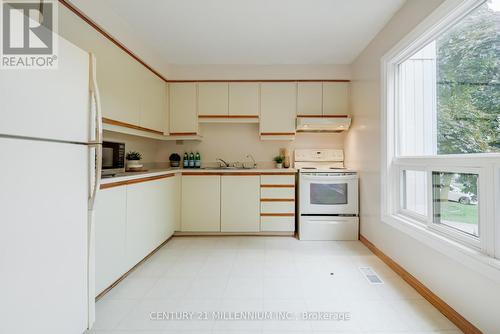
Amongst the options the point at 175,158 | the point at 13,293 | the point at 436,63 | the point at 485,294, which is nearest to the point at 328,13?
the point at 436,63

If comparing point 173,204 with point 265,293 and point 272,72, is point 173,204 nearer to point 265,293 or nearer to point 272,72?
point 265,293

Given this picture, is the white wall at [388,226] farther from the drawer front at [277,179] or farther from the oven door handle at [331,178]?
the drawer front at [277,179]

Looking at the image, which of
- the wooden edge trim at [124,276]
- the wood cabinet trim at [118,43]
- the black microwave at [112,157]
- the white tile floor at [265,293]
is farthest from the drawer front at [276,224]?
the wood cabinet trim at [118,43]

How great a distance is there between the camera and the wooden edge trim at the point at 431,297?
143 centimetres

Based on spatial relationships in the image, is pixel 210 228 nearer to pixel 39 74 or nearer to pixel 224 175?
pixel 224 175

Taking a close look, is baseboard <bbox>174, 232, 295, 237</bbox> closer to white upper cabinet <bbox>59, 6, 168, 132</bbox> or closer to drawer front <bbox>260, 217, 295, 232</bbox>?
drawer front <bbox>260, 217, 295, 232</bbox>

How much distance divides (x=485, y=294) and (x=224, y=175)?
2.57 meters

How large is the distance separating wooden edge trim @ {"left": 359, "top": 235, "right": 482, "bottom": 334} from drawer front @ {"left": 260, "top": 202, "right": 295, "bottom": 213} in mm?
1100

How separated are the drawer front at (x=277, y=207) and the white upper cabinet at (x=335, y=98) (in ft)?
4.66

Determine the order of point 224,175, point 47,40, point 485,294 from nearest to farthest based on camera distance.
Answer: point 47,40, point 485,294, point 224,175

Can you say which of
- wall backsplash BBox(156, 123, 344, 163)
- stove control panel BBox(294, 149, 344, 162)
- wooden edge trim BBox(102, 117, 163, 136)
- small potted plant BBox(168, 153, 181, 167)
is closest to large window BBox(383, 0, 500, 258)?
stove control panel BBox(294, 149, 344, 162)

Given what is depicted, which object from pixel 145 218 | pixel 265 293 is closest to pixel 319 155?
pixel 265 293

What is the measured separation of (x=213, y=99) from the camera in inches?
135

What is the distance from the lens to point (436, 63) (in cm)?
189
